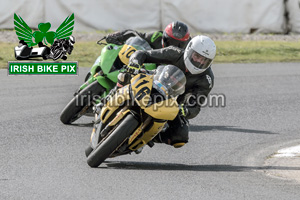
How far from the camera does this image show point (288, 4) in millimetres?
17578

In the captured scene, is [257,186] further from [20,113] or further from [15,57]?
[15,57]

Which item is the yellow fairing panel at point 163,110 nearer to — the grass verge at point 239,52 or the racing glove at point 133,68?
the racing glove at point 133,68

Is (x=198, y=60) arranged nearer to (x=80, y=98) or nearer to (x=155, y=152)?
(x=155, y=152)

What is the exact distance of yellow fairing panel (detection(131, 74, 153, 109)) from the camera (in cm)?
612

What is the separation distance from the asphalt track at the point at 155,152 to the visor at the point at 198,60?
39.9 inches

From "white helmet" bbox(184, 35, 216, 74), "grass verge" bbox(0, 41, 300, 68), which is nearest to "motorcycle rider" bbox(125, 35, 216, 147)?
"white helmet" bbox(184, 35, 216, 74)

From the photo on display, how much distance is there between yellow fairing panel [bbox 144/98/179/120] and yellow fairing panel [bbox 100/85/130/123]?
275 millimetres

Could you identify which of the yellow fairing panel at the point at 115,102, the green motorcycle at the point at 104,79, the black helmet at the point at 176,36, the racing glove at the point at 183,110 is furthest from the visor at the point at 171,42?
the yellow fairing panel at the point at 115,102

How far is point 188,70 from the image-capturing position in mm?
7195

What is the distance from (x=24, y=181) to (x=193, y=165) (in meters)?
1.90

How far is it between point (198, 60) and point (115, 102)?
3.69 feet

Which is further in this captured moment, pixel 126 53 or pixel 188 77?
pixel 126 53

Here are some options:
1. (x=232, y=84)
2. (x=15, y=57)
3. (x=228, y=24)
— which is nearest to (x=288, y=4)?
(x=228, y=24)

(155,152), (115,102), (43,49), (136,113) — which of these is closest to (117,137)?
(136,113)
